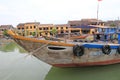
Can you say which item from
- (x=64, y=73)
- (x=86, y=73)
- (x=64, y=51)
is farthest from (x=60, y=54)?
(x=86, y=73)

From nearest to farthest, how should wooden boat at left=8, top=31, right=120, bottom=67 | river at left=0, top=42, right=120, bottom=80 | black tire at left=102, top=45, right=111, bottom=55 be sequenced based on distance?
wooden boat at left=8, top=31, right=120, bottom=67, river at left=0, top=42, right=120, bottom=80, black tire at left=102, top=45, right=111, bottom=55

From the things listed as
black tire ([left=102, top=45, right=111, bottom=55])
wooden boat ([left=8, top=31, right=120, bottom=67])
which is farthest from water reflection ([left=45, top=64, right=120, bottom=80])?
black tire ([left=102, top=45, right=111, bottom=55])

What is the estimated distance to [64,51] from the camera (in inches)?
297

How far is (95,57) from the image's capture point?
26.5 ft

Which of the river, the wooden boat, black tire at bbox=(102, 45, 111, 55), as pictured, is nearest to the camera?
the wooden boat

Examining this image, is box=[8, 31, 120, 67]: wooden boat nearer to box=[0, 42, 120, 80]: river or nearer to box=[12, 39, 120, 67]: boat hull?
box=[12, 39, 120, 67]: boat hull

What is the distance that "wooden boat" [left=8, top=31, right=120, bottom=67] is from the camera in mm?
7438

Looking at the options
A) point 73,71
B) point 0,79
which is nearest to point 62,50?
point 73,71

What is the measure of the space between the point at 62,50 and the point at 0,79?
8.45ft

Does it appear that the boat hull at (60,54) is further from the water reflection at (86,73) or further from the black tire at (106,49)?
the water reflection at (86,73)

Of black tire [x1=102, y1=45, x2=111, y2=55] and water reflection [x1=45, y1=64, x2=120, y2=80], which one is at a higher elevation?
black tire [x1=102, y1=45, x2=111, y2=55]

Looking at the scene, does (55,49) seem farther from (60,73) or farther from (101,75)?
(101,75)

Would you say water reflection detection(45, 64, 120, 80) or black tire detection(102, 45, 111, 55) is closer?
water reflection detection(45, 64, 120, 80)

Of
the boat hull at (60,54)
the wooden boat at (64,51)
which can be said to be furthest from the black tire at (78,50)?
the boat hull at (60,54)
